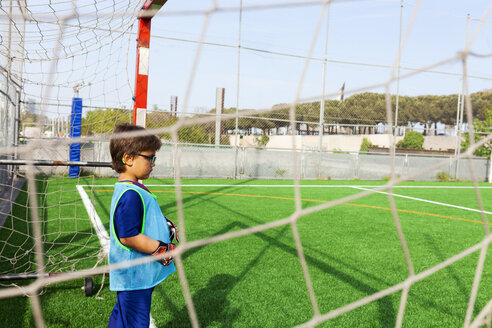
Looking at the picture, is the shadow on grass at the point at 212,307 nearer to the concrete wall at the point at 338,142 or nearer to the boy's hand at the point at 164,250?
the boy's hand at the point at 164,250

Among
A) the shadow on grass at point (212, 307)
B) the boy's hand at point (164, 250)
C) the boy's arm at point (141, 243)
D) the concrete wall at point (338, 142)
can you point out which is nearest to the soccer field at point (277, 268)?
the shadow on grass at point (212, 307)

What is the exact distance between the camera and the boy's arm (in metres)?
1.42

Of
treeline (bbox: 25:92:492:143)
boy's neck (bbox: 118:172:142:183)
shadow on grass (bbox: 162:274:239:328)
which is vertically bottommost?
shadow on grass (bbox: 162:274:239:328)

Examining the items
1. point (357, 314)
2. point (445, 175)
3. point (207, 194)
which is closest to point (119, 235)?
point (357, 314)

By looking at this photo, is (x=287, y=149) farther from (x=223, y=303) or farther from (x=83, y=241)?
(x=223, y=303)

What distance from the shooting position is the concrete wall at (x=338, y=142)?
40.7 ft

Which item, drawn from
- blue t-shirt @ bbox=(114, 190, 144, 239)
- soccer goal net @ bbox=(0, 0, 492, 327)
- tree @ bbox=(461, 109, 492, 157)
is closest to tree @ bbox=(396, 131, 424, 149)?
tree @ bbox=(461, 109, 492, 157)

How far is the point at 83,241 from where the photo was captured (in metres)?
3.73

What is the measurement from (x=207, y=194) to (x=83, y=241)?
158 inches

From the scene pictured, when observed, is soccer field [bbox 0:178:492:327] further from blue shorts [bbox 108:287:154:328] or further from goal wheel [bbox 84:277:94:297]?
blue shorts [bbox 108:287:154:328]

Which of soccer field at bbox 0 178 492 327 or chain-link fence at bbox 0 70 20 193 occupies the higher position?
chain-link fence at bbox 0 70 20 193

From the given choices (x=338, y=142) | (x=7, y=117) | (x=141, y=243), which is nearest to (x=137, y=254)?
(x=141, y=243)

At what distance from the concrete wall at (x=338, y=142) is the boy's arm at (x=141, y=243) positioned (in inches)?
389

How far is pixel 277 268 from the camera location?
10.4 ft
